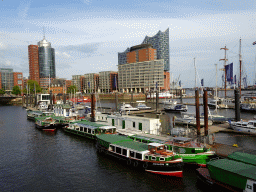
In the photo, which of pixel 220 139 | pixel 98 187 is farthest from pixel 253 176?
pixel 220 139

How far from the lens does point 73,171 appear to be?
90.7ft

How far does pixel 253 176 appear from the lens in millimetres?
17062

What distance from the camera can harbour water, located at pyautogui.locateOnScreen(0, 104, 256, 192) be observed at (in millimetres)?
23078

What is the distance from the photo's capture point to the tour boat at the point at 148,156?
23734mm

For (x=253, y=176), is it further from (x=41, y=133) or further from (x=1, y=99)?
(x=1, y=99)

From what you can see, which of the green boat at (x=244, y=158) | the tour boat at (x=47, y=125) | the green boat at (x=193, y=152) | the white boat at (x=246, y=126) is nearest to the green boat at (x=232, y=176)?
the green boat at (x=244, y=158)

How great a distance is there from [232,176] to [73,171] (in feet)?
64.3

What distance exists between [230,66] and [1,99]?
192 meters

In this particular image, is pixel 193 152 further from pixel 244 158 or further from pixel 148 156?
pixel 244 158

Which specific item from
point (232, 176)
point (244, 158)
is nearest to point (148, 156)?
point (232, 176)

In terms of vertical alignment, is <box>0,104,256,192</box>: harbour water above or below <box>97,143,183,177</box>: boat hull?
below

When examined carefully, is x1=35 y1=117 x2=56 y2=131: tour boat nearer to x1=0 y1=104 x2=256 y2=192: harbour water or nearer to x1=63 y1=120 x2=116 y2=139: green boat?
x1=63 y1=120 x2=116 y2=139: green boat

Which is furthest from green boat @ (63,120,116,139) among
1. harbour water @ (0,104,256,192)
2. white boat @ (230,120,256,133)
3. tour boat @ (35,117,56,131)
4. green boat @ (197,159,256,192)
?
white boat @ (230,120,256,133)

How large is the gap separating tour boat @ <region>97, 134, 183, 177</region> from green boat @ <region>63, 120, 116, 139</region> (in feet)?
30.1
